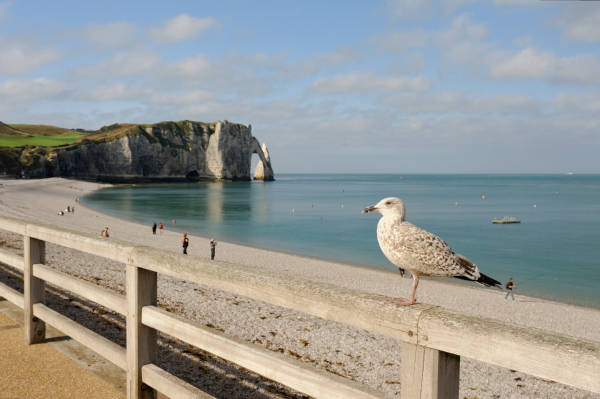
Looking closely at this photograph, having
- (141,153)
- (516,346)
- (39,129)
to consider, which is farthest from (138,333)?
(39,129)

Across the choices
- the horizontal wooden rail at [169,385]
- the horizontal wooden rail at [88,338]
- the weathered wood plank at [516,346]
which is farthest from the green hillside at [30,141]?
the weathered wood plank at [516,346]

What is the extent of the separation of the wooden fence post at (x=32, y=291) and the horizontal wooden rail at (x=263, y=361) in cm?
224

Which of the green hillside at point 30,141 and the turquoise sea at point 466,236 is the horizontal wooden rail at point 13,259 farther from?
the green hillside at point 30,141

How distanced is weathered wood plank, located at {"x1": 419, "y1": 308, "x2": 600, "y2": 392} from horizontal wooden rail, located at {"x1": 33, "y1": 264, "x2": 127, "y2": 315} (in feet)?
8.45

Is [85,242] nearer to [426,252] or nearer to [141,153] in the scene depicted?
[426,252]

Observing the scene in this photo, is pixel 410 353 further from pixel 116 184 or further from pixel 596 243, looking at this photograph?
pixel 116 184

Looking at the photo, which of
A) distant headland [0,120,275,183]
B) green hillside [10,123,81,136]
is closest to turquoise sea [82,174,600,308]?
distant headland [0,120,275,183]

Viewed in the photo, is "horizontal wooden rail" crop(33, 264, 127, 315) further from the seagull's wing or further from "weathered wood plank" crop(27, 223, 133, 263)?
the seagull's wing

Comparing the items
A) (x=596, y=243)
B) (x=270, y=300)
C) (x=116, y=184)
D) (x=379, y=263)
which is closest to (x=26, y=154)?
(x=116, y=184)

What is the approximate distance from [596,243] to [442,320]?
54.8 metres

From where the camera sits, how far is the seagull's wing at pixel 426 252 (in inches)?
110

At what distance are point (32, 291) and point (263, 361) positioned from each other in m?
3.51

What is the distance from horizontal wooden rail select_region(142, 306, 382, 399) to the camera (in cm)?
214

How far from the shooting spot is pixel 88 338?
386cm
